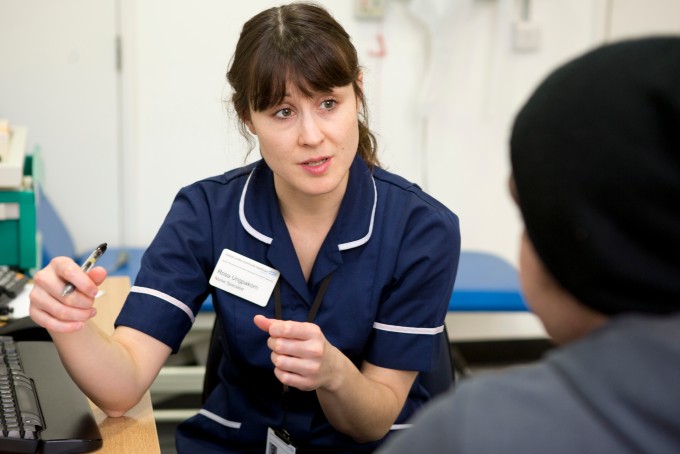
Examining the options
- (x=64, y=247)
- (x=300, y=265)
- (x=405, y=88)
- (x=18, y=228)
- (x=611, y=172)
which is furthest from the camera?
(x=405, y=88)

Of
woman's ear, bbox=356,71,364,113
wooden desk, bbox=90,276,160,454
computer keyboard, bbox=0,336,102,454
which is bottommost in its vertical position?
wooden desk, bbox=90,276,160,454

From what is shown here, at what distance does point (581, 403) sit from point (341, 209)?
989 mm

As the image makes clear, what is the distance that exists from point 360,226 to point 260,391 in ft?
1.12

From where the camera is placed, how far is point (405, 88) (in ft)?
11.2

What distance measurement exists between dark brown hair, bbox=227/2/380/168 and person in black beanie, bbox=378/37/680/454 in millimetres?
802

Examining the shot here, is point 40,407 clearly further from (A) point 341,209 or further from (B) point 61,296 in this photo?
(A) point 341,209

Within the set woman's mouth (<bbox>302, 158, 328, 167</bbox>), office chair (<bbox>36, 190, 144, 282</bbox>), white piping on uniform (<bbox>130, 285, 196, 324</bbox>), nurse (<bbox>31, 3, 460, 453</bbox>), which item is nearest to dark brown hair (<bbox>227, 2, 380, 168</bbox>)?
nurse (<bbox>31, 3, 460, 453</bbox>)

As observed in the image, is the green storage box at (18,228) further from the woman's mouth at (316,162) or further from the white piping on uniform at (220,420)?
the woman's mouth at (316,162)

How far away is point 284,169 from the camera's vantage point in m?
1.50

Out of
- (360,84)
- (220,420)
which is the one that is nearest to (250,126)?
(360,84)

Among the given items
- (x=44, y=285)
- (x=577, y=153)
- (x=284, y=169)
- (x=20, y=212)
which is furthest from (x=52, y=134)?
(x=577, y=153)

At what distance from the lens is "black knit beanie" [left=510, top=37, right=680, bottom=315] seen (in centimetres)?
60

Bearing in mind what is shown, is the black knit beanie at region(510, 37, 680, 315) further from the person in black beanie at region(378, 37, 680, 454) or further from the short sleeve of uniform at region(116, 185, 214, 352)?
the short sleeve of uniform at region(116, 185, 214, 352)

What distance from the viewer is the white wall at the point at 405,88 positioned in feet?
10.4
